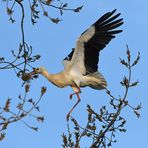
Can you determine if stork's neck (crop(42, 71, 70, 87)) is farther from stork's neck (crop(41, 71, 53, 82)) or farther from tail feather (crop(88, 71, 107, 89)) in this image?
tail feather (crop(88, 71, 107, 89))

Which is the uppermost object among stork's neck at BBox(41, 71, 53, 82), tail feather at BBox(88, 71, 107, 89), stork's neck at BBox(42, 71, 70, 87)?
stork's neck at BBox(41, 71, 53, 82)

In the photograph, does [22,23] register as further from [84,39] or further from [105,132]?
[84,39]

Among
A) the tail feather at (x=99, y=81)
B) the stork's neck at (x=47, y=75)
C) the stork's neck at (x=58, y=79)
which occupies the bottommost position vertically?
the tail feather at (x=99, y=81)

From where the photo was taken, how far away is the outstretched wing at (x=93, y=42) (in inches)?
384

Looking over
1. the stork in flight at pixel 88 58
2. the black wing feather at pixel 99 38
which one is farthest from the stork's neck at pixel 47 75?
the black wing feather at pixel 99 38

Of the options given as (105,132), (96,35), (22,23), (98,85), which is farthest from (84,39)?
(105,132)

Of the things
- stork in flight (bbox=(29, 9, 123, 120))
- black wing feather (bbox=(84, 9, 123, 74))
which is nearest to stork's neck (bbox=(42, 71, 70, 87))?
stork in flight (bbox=(29, 9, 123, 120))

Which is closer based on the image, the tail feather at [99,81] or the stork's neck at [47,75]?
the tail feather at [99,81]

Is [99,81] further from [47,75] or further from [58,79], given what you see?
[47,75]

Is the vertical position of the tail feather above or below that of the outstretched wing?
below

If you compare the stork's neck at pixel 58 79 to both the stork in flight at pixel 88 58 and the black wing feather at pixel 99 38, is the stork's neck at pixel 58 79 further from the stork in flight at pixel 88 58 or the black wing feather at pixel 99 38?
the black wing feather at pixel 99 38

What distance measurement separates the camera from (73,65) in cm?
1005

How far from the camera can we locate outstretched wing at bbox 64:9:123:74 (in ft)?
32.0

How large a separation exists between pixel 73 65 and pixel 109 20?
1008mm
